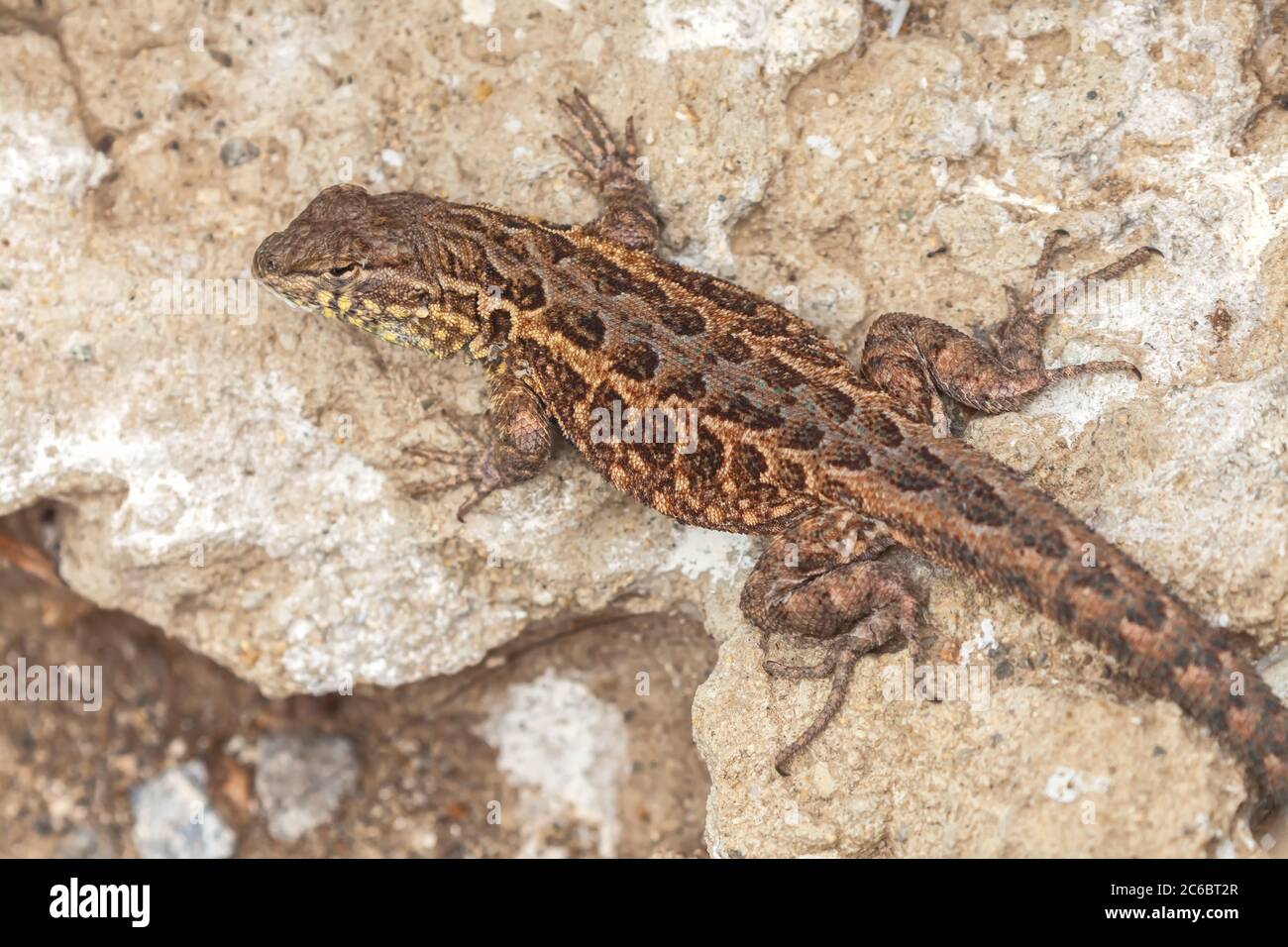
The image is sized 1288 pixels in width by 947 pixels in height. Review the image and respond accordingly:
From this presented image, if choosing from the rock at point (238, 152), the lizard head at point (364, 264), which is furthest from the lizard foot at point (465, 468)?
the rock at point (238, 152)

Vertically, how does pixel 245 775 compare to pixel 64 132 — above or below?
below

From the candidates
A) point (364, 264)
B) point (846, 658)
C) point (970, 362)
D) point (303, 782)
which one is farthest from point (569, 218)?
point (303, 782)

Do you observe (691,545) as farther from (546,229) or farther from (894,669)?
(546,229)

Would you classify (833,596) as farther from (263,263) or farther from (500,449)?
(263,263)

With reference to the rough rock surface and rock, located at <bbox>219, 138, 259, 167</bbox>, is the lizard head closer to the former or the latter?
the rough rock surface
